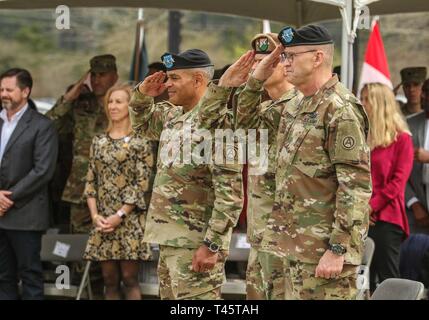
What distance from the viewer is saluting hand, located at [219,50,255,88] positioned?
502cm

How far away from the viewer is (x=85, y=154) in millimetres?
8477

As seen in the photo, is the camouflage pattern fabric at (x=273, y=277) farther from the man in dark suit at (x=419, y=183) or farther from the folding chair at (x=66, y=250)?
the folding chair at (x=66, y=250)

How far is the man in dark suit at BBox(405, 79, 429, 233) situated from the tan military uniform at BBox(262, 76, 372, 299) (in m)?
3.10

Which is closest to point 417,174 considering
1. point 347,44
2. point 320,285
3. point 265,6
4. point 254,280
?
point 347,44

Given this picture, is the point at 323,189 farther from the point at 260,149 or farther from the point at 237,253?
the point at 237,253

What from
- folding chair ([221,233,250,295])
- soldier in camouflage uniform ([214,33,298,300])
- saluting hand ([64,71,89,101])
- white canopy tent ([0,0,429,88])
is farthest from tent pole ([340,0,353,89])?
saluting hand ([64,71,89,101])

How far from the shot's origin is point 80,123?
28.0 feet

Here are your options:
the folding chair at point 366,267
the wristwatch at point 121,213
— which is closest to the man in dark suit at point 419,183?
the folding chair at point 366,267

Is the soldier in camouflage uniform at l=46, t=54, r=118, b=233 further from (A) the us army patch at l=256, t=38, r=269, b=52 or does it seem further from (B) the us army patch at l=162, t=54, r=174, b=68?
(A) the us army patch at l=256, t=38, r=269, b=52

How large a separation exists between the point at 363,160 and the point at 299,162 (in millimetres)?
294

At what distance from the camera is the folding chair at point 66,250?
8039 mm

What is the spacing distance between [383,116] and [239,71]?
237cm

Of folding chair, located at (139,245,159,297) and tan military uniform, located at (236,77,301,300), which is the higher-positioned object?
tan military uniform, located at (236,77,301,300)
